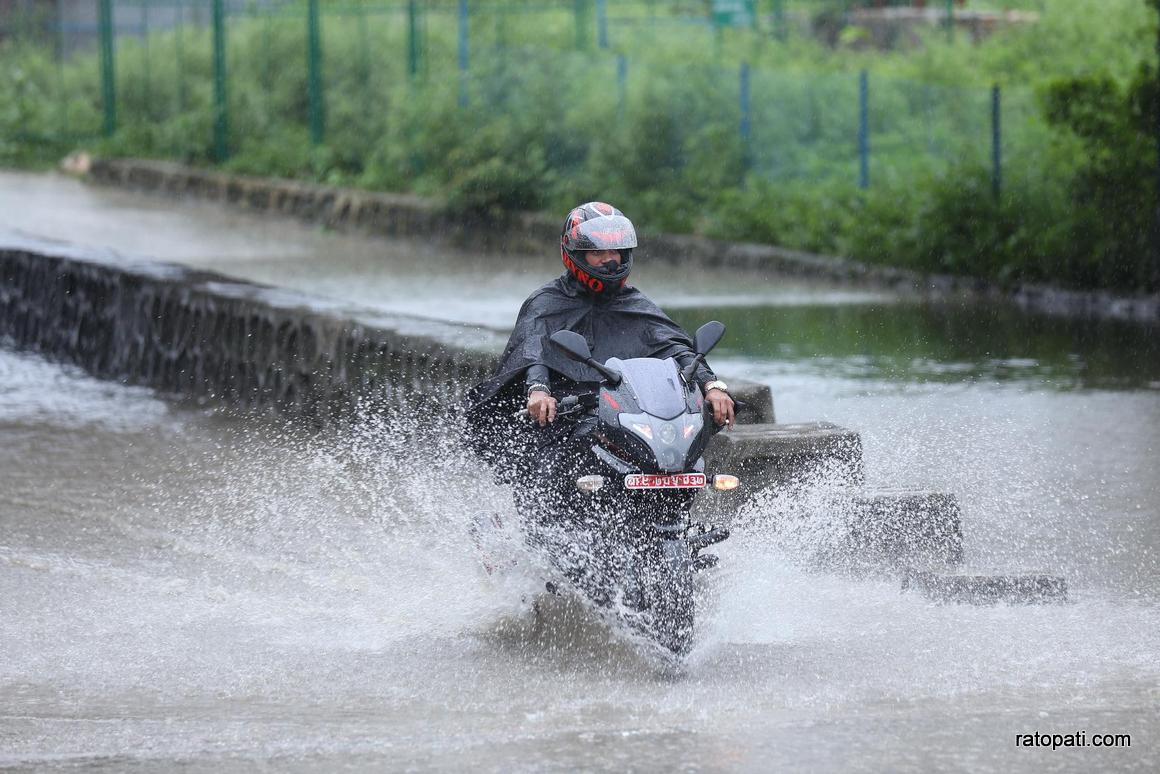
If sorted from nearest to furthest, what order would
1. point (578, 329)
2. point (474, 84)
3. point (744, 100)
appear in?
point (578, 329) < point (744, 100) < point (474, 84)

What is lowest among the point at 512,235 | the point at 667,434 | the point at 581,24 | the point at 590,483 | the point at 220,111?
the point at 512,235

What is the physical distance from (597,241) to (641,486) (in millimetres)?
1019

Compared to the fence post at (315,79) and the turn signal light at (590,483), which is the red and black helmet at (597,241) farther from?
the fence post at (315,79)

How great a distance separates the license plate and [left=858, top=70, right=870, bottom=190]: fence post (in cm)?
1401

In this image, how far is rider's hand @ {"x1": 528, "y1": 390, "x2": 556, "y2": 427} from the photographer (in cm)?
610

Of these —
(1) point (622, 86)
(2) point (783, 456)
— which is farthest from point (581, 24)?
(2) point (783, 456)

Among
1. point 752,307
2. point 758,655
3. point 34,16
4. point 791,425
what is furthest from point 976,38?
point 758,655

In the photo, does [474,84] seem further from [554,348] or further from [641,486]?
[641,486]

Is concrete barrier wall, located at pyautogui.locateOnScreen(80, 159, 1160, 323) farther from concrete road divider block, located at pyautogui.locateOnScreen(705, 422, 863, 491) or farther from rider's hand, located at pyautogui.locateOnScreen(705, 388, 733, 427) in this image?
rider's hand, located at pyautogui.locateOnScreen(705, 388, 733, 427)

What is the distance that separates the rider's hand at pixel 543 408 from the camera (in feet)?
20.0

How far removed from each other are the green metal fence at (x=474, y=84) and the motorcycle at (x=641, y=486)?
39.6 ft

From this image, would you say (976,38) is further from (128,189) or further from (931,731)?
(931,731)

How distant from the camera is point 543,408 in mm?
6102

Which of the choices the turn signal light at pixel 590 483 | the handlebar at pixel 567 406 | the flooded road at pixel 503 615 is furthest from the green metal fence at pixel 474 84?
the turn signal light at pixel 590 483
